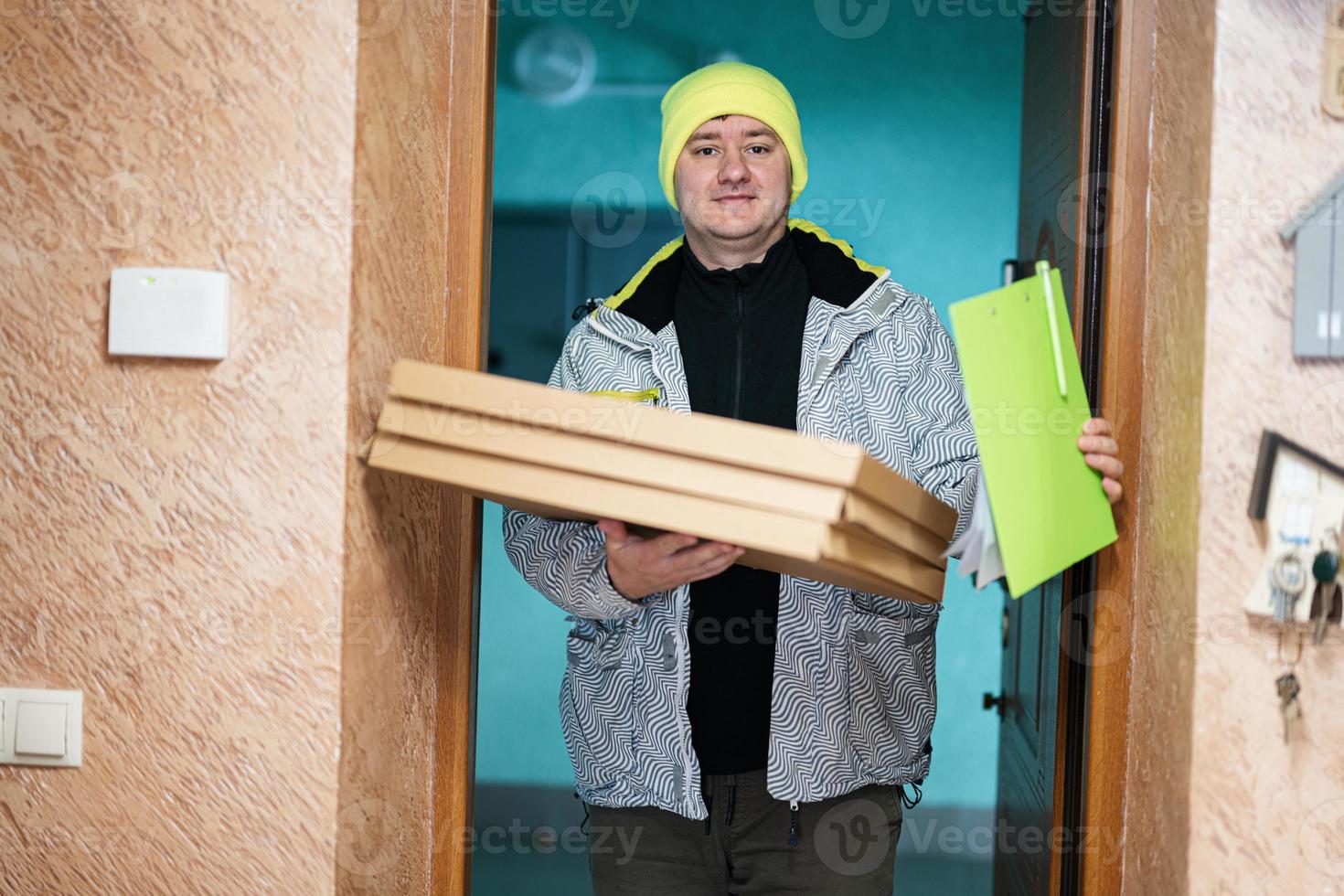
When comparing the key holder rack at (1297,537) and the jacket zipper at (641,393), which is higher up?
the jacket zipper at (641,393)

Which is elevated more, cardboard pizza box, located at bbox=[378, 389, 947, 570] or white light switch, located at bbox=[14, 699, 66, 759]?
cardboard pizza box, located at bbox=[378, 389, 947, 570]

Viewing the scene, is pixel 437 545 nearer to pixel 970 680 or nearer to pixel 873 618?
pixel 873 618

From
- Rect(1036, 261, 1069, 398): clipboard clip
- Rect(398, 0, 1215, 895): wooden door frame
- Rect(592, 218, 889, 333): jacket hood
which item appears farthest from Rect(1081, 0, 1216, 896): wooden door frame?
Rect(592, 218, 889, 333): jacket hood

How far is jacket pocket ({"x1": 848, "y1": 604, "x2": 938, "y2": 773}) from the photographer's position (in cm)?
157

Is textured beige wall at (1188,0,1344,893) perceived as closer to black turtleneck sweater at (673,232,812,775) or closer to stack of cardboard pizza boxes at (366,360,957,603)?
stack of cardboard pizza boxes at (366,360,957,603)

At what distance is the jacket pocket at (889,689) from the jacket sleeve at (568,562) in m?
0.31

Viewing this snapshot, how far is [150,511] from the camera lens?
1301mm

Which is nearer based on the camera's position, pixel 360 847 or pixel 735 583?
pixel 360 847

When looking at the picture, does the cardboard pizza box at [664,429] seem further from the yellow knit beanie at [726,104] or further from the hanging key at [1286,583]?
the yellow knit beanie at [726,104]

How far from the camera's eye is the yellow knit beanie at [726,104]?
5.49 ft

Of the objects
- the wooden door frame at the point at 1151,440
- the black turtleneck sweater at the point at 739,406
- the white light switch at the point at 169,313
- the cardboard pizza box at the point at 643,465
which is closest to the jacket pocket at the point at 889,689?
the black turtleneck sweater at the point at 739,406

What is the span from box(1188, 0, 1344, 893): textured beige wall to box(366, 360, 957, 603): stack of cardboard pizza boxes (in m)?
0.34

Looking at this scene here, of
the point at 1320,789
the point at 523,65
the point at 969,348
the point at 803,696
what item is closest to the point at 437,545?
the point at 803,696

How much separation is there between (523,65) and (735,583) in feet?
8.72
